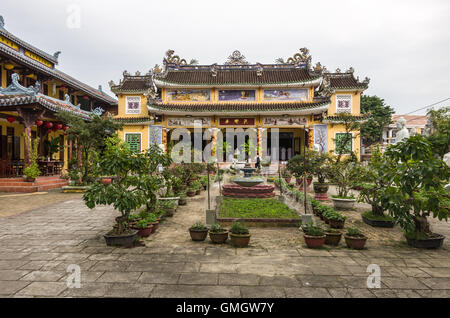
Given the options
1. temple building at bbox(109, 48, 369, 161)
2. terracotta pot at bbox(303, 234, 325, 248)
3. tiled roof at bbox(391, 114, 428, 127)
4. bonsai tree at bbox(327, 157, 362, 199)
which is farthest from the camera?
tiled roof at bbox(391, 114, 428, 127)

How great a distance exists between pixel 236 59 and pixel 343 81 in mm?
9013

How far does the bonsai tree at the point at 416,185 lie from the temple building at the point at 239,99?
1543cm

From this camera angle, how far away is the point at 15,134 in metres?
15.3

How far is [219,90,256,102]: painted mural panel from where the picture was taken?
71.8 feet

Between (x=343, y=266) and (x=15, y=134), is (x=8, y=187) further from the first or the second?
(x=343, y=266)

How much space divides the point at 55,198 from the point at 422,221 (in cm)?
1165

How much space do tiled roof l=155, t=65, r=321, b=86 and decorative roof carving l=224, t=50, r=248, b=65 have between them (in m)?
0.49

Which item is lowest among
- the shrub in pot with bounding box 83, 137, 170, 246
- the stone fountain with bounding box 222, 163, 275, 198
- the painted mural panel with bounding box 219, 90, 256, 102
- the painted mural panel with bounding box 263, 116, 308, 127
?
the stone fountain with bounding box 222, 163, 275, 198

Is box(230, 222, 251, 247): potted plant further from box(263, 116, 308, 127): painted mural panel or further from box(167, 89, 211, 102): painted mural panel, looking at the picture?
box(167, 89, 211, 102): painted mural panel

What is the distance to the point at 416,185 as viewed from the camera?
16.0 ft

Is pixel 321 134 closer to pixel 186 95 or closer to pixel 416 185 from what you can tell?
pixel 186 95

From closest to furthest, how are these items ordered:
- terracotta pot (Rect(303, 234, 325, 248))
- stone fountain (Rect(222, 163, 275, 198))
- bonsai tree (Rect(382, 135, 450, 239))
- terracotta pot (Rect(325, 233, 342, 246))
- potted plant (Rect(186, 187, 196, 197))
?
bonsai tree (Rect(382, 135, 450, 239)) < terracotta pot (Rect(303, 234, 325, 248)) < terracotta pot (Rect(325, 233, 342, 246)) < stone fountain (Rect(222, 163, 275, 198)) < potted plant (Rect(186, 187, 196, 197))

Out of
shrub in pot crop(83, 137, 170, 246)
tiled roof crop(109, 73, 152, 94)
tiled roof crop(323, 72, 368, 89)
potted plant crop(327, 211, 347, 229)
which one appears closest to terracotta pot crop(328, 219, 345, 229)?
potted plant crop(327, 211, 347, 229)
